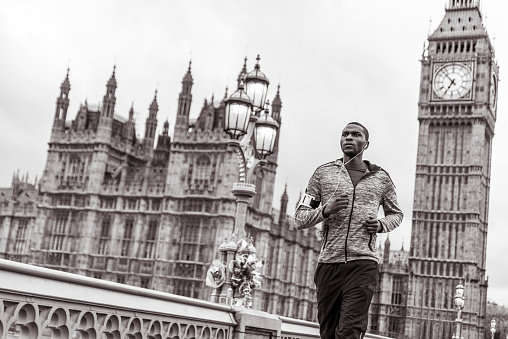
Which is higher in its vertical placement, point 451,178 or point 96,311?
point 451,178

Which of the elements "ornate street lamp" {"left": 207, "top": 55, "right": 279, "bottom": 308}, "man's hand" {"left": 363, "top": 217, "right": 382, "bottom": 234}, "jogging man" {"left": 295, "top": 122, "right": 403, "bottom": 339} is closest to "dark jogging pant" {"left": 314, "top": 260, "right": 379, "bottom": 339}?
"jogging man" {"left": 295, "top": 122, "right": 403, "bottom": 339}

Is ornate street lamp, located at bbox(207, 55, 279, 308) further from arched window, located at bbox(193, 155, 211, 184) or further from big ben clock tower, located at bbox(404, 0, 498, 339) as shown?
big ben clock tower, located at bbox(404, 0, 498, 339)

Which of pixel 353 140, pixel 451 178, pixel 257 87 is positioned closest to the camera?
pixel 353 140

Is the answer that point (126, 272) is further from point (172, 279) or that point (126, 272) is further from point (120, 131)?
point (120, 131)

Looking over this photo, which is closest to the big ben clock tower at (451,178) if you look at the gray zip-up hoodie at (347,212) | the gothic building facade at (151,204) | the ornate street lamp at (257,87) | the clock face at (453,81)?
the clock face at (453,81)

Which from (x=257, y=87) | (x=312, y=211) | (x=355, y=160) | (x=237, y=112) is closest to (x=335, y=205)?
(x=312, y=211)

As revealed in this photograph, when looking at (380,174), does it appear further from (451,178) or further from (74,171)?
(451,178)

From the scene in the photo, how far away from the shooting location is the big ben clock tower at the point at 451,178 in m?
62.4

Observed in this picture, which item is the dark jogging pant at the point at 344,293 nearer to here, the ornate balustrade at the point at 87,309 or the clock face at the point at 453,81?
the ornate balustrade at the point at 87,309

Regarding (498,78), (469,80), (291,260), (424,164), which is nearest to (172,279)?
(291,260)

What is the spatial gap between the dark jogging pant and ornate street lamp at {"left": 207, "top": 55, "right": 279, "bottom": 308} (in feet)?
18.1

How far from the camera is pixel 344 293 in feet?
16.8

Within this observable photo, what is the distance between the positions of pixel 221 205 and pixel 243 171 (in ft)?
106

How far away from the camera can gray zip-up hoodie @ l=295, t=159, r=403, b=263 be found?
520cm
